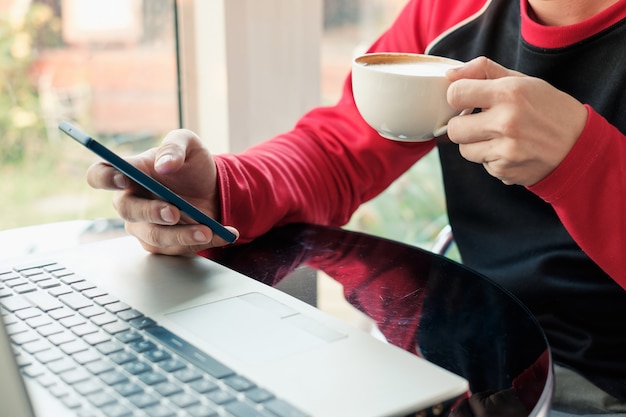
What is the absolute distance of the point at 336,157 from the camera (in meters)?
1.06

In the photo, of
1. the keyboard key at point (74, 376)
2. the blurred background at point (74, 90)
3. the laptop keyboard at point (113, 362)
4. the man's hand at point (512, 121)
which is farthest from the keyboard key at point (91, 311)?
the blurred background at point (74, 90)

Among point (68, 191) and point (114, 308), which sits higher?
point (114, 308)

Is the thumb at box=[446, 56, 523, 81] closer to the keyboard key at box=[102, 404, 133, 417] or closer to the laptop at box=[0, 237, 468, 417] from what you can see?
the laptop at box=[0, 237, 468, 417]

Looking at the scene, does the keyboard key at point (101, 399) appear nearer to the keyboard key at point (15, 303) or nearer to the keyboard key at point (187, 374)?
the keyboard key at point (187, 374)

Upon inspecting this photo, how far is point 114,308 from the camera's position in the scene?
668mm

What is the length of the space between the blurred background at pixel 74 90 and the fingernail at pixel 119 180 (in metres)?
0.63

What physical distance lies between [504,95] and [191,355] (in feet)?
1.14

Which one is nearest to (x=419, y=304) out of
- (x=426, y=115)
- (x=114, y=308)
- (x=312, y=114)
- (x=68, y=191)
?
(x=426, y=115)

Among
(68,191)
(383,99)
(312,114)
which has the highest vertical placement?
(383,99)

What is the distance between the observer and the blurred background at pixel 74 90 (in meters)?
1.35

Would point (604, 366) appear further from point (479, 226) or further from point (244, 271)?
point (244, 271)

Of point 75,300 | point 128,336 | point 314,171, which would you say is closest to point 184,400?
point 128,336

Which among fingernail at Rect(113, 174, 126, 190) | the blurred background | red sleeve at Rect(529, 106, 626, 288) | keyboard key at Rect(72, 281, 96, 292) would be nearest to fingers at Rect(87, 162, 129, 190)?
fingernail at Rect(113, 174, 126, 190)

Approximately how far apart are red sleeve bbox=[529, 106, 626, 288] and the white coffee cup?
4.7 inches
